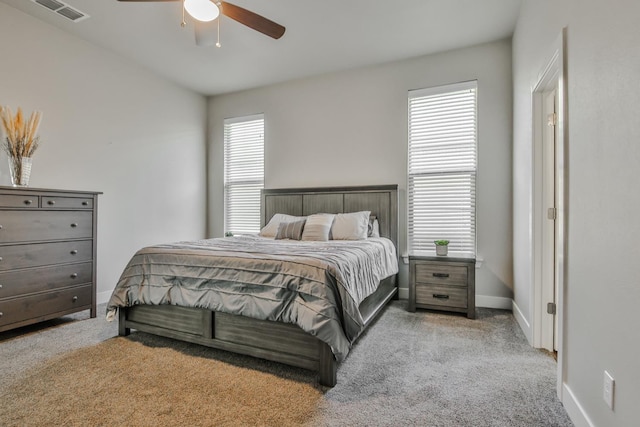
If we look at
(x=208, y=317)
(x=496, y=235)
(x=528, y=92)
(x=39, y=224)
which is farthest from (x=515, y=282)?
(x=39, y=224)

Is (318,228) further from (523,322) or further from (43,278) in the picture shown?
(43,278)

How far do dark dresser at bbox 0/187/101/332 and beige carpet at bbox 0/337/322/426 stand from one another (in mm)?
826

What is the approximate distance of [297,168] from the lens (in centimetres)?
473

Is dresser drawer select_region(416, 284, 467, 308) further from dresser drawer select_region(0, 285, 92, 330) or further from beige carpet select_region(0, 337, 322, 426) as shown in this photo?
dresser drawer select_region(0, 285, 92, 330)

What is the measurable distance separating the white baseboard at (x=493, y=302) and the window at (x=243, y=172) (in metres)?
3.21

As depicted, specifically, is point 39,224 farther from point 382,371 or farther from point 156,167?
point 382,371

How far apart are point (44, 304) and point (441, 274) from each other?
3.79 metres

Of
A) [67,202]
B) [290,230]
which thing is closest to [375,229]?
[290,230]

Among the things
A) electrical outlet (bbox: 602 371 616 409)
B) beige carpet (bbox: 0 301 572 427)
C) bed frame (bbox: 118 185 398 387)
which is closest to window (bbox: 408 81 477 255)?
bed frame (bbox: 118 185 398 387)

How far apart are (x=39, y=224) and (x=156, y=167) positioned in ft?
5.91

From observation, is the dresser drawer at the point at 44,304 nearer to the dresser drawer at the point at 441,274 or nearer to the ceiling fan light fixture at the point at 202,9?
the ceiling fan light fixture at the point at 202,9

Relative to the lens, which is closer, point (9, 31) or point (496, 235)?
point (9, 31)

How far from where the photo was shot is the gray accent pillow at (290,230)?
150 inches

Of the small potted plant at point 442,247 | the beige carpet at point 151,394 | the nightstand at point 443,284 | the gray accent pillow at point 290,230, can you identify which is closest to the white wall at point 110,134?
the gray accent pillow at point 290,230
